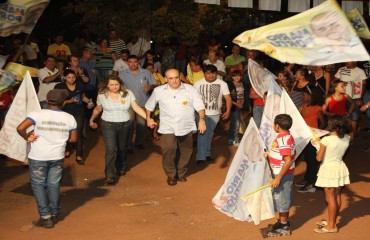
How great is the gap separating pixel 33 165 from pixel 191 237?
6.84 feet

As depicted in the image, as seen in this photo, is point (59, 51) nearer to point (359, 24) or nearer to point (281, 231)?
point (359, 24)

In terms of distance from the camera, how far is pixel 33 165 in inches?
286

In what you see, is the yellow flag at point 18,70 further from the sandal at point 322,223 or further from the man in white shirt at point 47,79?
the sandal at point 322,223

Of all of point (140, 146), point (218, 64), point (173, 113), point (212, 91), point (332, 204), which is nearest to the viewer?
point (332, 204)

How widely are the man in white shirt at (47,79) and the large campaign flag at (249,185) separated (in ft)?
15.3

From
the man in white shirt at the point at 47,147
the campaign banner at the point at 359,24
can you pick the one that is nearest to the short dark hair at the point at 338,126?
the campaign banner at the point at 359,24

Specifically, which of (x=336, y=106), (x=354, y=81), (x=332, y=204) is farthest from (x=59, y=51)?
(x=332, y=204)

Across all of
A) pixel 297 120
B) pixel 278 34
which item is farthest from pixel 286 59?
pixel 297 120

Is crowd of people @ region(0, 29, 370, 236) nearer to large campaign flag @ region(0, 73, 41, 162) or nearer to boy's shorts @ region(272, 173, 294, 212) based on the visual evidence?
boy's shorts @ region(272, 173, 294, 212)

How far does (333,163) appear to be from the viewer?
23.0 feet

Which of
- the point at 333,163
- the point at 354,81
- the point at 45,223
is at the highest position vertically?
the point at 354,81

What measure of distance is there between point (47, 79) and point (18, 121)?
1949 mm

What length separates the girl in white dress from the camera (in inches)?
274

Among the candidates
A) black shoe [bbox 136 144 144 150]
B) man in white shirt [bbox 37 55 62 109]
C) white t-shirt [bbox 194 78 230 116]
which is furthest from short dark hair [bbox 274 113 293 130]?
black shoe [bbox 136 144 144 150]
